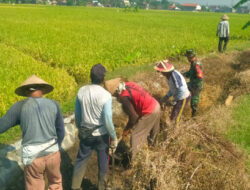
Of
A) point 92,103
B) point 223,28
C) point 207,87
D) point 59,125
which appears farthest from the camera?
point 223,28

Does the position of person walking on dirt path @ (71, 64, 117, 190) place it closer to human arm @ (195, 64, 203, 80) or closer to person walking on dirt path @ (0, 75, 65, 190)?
person walking on dirt path @ (0, 75, 65, 190)

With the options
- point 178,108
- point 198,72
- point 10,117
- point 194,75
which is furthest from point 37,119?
point 194,75

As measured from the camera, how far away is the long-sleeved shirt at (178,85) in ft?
13.9

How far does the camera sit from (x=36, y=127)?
2.59 meters

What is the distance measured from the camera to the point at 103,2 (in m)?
139

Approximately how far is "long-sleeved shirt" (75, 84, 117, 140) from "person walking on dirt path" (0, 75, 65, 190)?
0.32 m

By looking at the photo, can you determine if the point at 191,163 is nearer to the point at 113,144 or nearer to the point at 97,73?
the point at 113,144

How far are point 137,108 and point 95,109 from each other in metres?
0.75

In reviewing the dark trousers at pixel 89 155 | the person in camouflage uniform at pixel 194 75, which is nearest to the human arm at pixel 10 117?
the dark trousers at pixel 89 155

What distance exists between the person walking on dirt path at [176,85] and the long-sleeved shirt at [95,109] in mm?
1389

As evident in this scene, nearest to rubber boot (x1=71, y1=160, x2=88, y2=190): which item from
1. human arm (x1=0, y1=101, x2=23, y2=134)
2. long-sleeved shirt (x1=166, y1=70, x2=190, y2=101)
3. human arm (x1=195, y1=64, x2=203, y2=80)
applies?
human arm (x1=0, y1=101, x2=23, y2=134)

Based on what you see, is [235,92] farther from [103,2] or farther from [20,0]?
[103,2]

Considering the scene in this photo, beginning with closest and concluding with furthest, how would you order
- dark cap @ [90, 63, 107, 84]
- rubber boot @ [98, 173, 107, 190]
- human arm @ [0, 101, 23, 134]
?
1. human arm @ [0, 101, 23, 134]
2. dark cap @ [90, 63, 107, 84]
3. rubber boot @ [98, 173, 107, 190]

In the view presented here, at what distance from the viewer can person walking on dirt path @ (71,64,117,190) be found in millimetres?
2947
